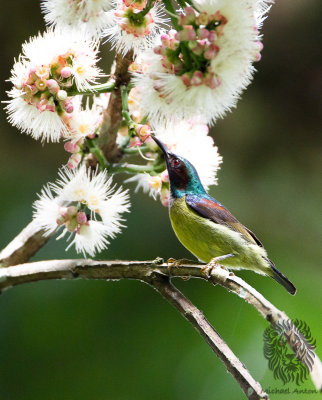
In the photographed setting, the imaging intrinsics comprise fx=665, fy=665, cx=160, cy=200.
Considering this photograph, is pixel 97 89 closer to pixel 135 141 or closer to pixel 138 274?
pixel 135 141

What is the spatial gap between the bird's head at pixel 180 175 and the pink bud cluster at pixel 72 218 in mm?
178

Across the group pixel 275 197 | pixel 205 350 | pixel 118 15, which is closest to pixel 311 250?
pixel 275 197

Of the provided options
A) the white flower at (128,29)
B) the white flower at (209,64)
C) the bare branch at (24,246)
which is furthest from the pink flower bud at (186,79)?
the bare branch at (24,246)

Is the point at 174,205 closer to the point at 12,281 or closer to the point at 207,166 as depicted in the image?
the point at 207,166

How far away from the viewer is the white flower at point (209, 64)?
900 mm

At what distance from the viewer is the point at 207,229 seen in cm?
125

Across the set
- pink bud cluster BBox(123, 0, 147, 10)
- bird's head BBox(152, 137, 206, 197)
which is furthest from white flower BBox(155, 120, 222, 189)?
pink bud cluster BBox(123, 0, 147, 10)

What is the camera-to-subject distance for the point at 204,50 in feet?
3.00

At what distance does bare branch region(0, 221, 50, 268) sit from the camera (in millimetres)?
1276

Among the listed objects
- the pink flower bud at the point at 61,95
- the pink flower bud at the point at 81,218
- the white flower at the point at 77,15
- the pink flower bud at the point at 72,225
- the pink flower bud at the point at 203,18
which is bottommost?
the pink flower bud at the point at 72,225

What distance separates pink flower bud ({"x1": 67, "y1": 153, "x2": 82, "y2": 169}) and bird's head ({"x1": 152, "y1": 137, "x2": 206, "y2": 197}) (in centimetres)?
14

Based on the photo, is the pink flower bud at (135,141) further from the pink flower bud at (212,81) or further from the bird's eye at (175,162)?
the pink flower bud at (212,81)

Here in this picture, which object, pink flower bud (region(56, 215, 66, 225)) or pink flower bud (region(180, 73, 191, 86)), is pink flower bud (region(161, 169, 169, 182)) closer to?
pink flower bud (region(56, 215, 66, 225))

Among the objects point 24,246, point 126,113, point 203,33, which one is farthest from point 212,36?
point 24,246
